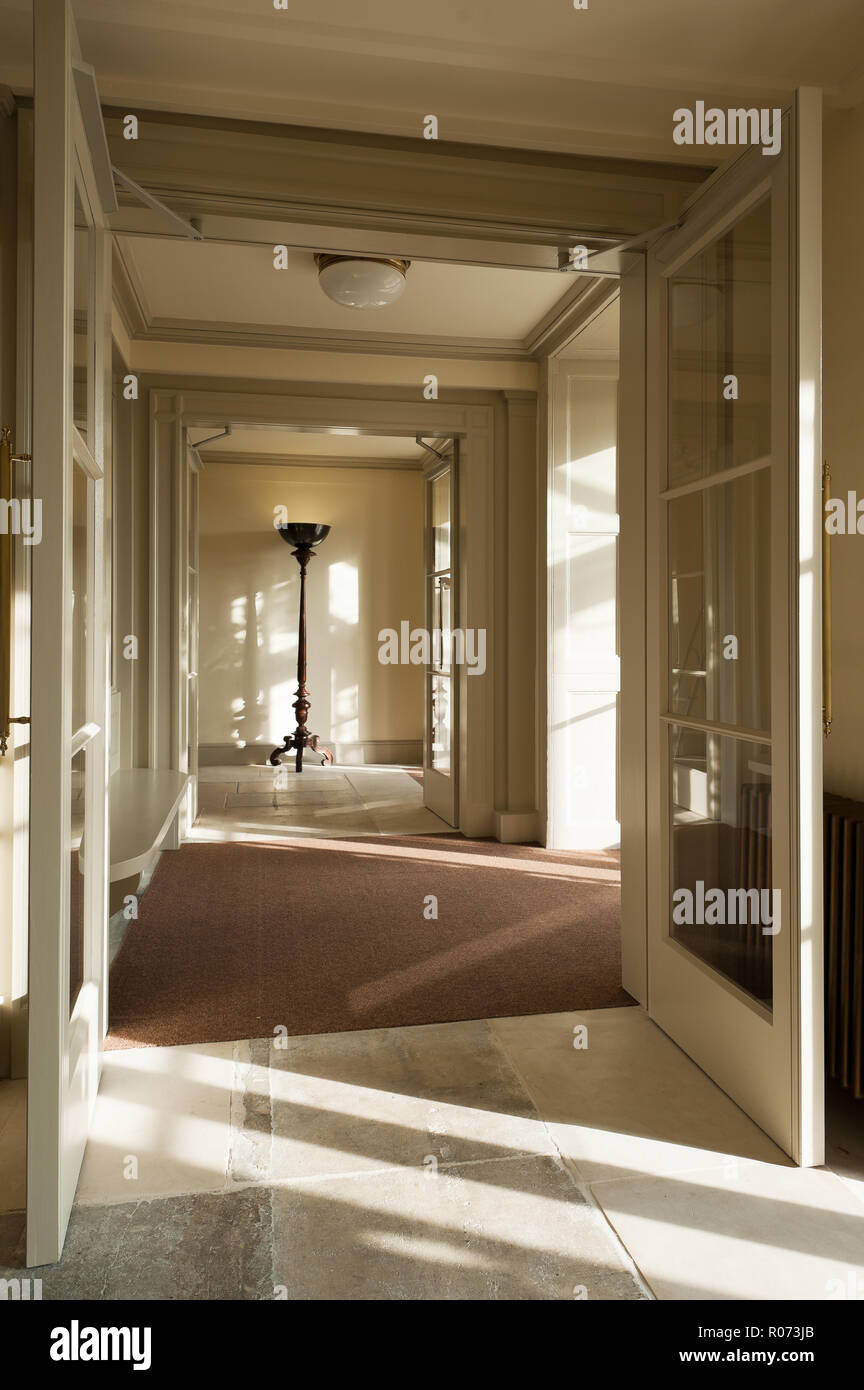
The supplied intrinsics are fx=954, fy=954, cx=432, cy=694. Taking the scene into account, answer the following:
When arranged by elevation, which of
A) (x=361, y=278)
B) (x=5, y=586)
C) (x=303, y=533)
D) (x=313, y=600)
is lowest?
(x=5, y=586)

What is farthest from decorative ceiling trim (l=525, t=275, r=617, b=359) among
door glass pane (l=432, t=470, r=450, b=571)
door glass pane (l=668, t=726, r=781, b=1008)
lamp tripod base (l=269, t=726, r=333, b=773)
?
lamp tripod base (l=269, t=726, r=333, b=773)

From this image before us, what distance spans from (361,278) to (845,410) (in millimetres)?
2050

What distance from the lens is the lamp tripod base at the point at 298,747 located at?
7915mm

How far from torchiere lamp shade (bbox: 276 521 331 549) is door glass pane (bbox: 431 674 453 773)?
226 centimetres

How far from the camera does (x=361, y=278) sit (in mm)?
3768

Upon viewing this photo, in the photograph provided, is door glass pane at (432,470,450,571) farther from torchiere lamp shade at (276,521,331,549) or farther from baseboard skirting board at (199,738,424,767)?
baseboard skirting board at (199,738,424,767)

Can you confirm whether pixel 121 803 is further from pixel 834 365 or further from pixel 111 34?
pixel 834 365

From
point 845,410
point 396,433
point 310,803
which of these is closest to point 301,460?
point 396,433

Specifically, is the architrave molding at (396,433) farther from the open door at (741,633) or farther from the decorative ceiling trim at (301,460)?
the decorative ceiling trim at (301,460)

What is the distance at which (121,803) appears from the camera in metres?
3.71

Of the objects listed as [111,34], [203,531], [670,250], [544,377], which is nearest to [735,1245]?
[670,250]

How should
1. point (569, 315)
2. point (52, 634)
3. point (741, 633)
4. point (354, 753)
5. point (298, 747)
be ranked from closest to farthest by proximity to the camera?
point (52, 634) < point (741, 633) < point (569, 315) < point (298, 747) < point (354, 753)

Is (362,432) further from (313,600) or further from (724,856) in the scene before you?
(724,856)
